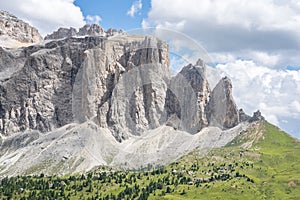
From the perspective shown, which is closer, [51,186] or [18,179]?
[51,186]

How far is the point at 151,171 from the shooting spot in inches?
7810

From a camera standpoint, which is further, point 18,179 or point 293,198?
point 18,179

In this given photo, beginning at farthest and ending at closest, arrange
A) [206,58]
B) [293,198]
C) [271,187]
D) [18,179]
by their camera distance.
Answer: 1. [18,179]
2. [271,187]
3. [293,198]
4. [206,58]

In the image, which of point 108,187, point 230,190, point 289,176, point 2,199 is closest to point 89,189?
point 108,187

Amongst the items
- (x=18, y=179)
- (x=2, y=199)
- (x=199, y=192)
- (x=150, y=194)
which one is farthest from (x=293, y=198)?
(x=18, y=179)

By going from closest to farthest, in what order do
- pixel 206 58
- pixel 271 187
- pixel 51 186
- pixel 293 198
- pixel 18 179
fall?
1. pixel 206 58
2. pixel 293 198
3. pixel 271 187
4. pixel 51 186
5. pixel 18 179

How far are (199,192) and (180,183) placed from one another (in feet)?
48.9

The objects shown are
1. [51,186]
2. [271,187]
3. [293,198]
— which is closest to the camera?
[293,198]

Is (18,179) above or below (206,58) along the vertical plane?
below

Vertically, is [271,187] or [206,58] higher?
[206,58]

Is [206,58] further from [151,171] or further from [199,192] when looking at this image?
[151,171]

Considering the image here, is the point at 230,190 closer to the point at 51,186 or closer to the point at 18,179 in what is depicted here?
the point at 51,186

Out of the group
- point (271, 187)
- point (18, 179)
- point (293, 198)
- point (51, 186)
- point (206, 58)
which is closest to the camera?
point (206, 58)

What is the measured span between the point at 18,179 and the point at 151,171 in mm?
62509
